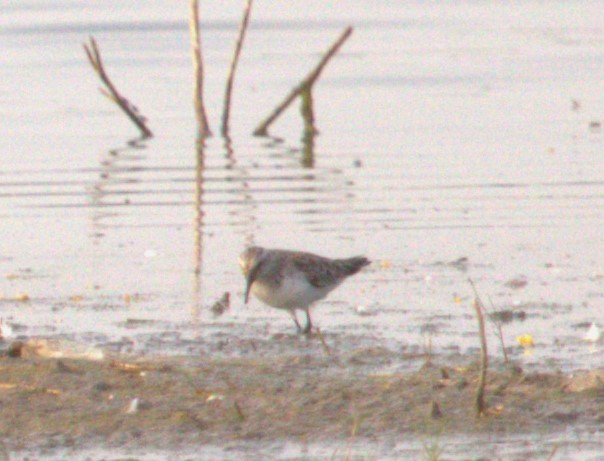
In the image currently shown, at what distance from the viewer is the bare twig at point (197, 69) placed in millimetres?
19609

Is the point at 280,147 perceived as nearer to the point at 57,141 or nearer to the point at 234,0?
the point at 57,141

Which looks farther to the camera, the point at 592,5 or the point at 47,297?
the point at 592,5

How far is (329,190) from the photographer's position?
16.8 metres

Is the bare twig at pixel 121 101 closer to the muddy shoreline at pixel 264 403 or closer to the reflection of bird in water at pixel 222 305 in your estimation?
the reflection of bird in water at pixel 222 305

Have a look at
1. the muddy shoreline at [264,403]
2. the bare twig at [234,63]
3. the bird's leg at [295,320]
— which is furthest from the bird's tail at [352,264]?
Result: the bare twig at [234,63]

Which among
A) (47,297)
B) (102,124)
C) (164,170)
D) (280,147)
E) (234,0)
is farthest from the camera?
(234,0)

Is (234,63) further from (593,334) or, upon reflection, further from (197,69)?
(593,334)

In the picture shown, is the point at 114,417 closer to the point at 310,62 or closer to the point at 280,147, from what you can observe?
the point at 280,147

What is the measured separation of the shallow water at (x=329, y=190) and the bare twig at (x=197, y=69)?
328 mm

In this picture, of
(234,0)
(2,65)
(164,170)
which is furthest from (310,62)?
(234,0)

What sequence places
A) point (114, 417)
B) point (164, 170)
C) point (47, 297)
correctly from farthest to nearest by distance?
point (164, 170)
point (47, 297)
point (114, 417)

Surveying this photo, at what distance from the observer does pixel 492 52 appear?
31.7 metres

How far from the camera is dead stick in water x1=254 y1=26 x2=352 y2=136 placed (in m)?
19.6

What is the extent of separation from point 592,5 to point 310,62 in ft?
39.2
